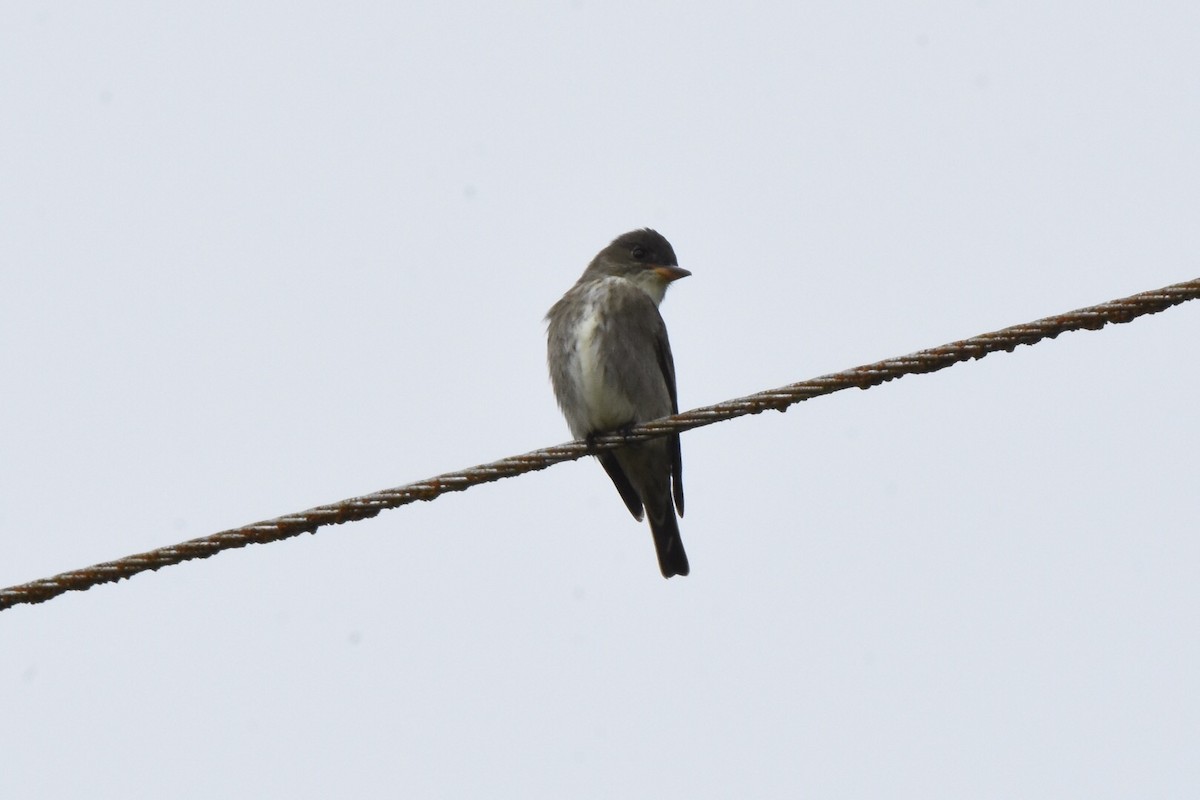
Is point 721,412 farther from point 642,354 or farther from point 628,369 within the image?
point 642,354

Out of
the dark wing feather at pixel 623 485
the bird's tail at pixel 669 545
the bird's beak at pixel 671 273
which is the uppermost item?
the bird's beak at pixel 671 273

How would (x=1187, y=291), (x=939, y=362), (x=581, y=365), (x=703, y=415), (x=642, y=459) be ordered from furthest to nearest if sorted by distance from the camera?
(x=642, y=459), (x=581, y=365), (x=703, y=415), (x=939, y=362), (x=1187, y=291)

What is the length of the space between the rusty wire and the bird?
2472mm

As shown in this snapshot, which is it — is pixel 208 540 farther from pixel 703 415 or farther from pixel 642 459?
pixel 642 459

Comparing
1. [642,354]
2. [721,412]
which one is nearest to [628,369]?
[642,354]

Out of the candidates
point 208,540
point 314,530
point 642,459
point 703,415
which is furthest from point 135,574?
point 642,459

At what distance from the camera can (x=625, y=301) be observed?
8.58m

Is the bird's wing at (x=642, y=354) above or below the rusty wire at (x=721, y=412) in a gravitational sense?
above

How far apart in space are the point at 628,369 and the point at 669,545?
4.86 feet

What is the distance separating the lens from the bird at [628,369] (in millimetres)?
8227

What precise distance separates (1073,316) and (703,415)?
127 centimetres

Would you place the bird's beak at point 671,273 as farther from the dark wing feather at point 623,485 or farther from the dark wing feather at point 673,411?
the dark wing feather at point 623,485

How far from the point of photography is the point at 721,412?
214 inches

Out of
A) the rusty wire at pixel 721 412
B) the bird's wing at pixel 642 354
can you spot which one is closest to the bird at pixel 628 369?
the bird's wing at pixel 642 354
